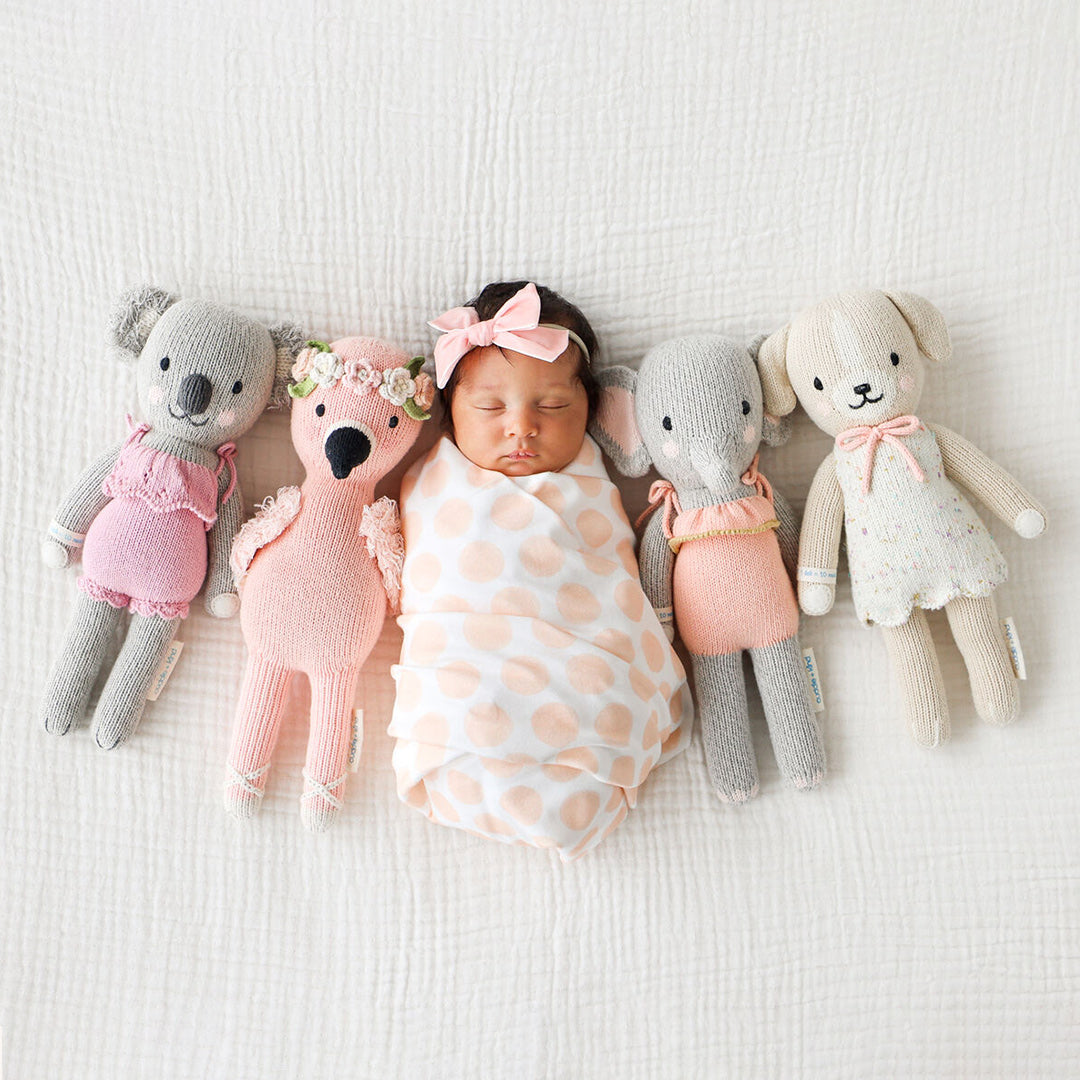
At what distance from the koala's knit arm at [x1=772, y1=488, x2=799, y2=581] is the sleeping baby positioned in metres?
0.21

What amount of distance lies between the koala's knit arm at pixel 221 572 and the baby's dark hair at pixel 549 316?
1.09 feet

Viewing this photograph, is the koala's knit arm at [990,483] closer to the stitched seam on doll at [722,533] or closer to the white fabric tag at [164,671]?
the stitched seam on doll at [722,533]

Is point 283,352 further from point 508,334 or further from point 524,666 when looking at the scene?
point 524,666

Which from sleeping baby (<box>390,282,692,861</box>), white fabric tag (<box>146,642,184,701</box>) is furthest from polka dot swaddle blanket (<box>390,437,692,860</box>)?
white fabric tag (<box>146,642,184,701</box>)

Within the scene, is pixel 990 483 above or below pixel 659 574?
above

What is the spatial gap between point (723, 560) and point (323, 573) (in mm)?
519

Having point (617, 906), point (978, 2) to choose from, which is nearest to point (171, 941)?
point (617, 906)

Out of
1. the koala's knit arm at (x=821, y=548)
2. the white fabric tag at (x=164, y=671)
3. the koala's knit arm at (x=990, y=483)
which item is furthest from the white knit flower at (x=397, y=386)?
the koala's knit arm at (x=990, y=483)

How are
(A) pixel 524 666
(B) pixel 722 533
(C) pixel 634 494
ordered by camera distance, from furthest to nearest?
1. (C) pixel 634 494
2. (B) pixel 722 533
3. (A) pixel 524 666

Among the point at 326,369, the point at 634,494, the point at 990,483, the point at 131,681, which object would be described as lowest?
the point at 131,681

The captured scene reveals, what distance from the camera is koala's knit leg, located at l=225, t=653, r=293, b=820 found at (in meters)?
1.20

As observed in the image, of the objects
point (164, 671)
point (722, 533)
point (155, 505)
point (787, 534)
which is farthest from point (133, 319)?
point (787, 534)

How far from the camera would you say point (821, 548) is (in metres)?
1.25

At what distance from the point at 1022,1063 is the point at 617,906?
56cm
